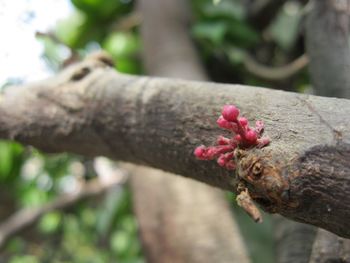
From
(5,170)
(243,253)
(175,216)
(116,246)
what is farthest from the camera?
(116,246)

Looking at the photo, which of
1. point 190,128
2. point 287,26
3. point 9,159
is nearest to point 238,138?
point 190,128

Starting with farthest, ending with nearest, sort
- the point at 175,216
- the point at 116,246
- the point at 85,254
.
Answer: the point at 85,254
the point at 116,246
the point at 175,216

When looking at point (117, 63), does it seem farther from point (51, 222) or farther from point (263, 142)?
point (263, 142)

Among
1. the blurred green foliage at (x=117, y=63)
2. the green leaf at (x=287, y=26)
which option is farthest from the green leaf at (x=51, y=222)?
the green leaf at (x=287, y=26)

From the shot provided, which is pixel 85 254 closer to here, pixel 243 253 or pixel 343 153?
pixel 243 253

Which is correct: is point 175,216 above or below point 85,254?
above

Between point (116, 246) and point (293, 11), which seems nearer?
point (293, 11)

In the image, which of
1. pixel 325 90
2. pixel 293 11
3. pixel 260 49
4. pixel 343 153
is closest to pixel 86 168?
pixel 260 49

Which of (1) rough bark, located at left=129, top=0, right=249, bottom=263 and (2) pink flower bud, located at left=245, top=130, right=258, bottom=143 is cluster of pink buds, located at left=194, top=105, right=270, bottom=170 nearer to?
(2) pink flower bud, located at left=245, top=130, right=258, bottom=143

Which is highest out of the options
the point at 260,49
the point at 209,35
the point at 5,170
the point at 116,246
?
the point at 209,35
